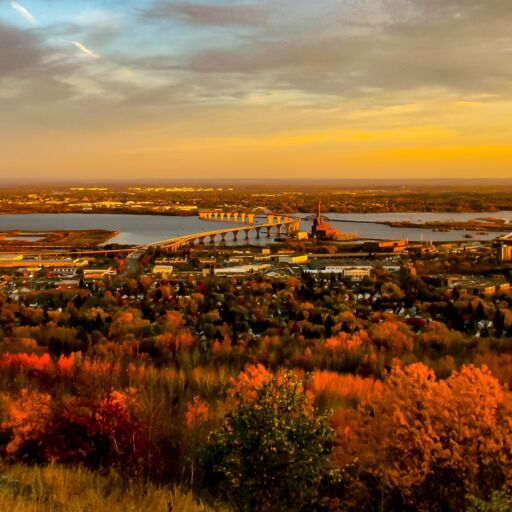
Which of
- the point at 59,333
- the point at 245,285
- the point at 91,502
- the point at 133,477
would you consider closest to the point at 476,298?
the point at 245,285

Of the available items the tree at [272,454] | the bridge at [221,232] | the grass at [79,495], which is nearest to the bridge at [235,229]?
the bridge at [221,232]

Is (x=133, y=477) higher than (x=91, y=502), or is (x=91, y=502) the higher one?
(x=91, y=502)

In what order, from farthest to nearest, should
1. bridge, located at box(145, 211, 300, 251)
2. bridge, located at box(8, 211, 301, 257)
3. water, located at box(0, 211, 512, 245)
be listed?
water, located at box(0, 211, 512, 245) → bridge, located at box(145, 211, 300, 251) → bridge, located at box(8, 211, 301, 257)

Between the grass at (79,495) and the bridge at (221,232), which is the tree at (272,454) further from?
the bridge at (221,232)

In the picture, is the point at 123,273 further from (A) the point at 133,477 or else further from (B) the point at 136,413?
(A) the point at 133,477

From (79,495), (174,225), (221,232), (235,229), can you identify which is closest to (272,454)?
(79,495)

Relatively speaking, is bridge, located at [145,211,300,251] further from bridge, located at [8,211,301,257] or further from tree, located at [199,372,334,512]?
tree, located at [199,372,334,512]

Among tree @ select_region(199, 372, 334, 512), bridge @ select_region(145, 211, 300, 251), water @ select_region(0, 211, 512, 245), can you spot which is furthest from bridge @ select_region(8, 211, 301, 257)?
tree @ select_region(199, 372, 334, 512)
